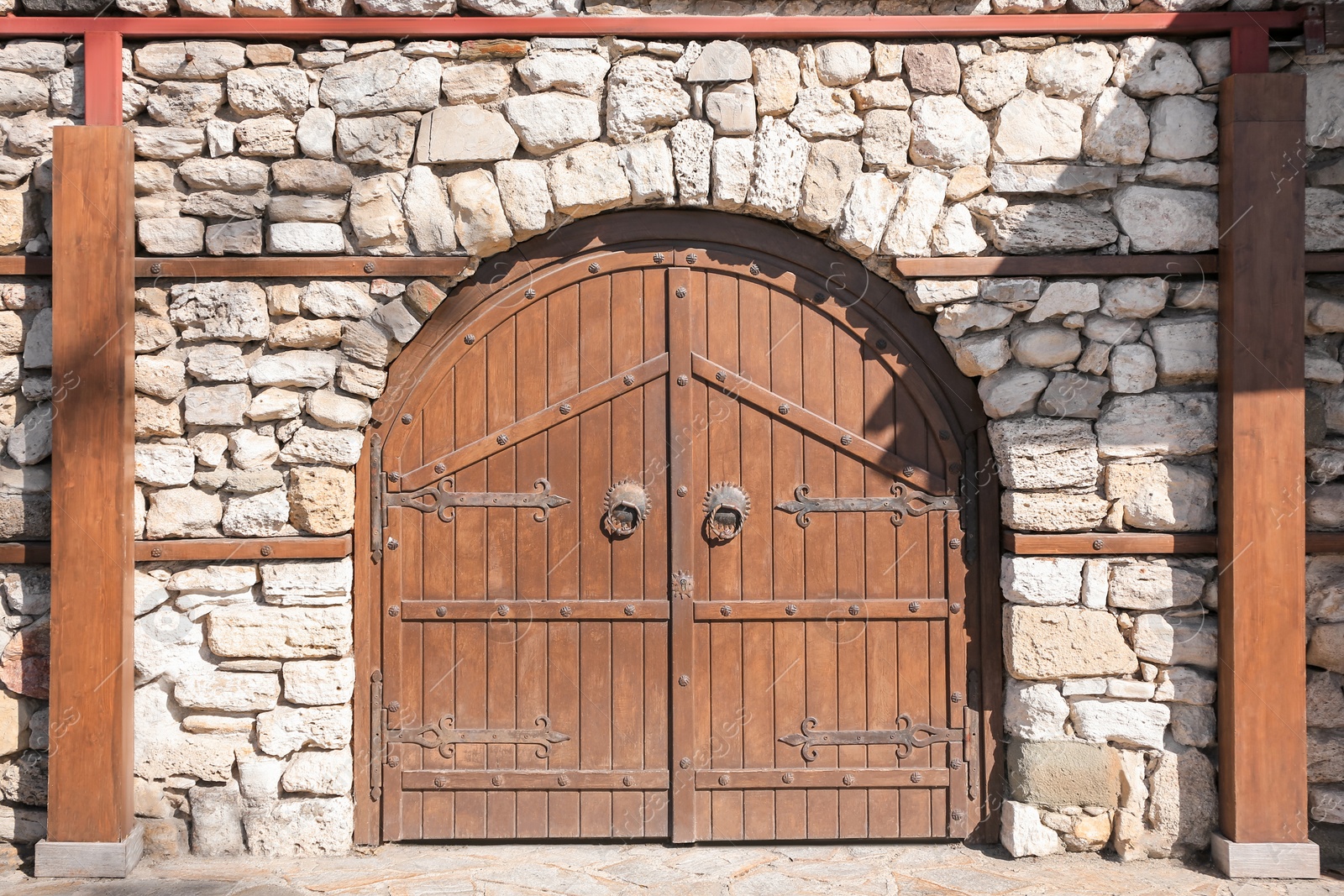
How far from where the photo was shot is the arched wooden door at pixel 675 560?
3.52 m

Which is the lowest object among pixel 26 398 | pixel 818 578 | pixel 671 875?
pixel 671 875

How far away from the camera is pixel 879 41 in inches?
133

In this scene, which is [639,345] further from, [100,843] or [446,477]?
[100,843]

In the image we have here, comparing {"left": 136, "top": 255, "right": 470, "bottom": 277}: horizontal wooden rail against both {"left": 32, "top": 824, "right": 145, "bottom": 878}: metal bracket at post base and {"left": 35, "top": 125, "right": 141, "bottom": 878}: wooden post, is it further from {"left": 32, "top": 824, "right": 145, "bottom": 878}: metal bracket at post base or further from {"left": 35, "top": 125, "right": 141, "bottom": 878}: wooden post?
{"left": 32, "top": 824, "right": 145, "bottom": 878}: metal bracket at post base

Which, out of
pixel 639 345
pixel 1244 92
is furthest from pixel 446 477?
pixel 1244 92

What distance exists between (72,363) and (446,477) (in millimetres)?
1273

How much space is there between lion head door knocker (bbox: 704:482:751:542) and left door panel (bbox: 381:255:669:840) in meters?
0.17

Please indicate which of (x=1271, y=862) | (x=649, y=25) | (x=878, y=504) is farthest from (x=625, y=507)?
(x=1271, y=862)

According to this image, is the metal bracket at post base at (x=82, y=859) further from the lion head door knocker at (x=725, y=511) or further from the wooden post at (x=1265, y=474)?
the wooden post at (x=1265, y=474)

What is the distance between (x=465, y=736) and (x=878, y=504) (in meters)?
1.70

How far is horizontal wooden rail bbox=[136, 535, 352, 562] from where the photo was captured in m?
3.36

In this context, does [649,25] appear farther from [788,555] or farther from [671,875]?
[671,875]

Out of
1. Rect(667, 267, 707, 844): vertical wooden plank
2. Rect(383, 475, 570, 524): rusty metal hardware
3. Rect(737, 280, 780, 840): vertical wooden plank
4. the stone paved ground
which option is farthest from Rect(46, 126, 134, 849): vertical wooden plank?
Rect(737, 280, 780, 840): vertical wooden plank

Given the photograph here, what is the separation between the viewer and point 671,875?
3.28 m
